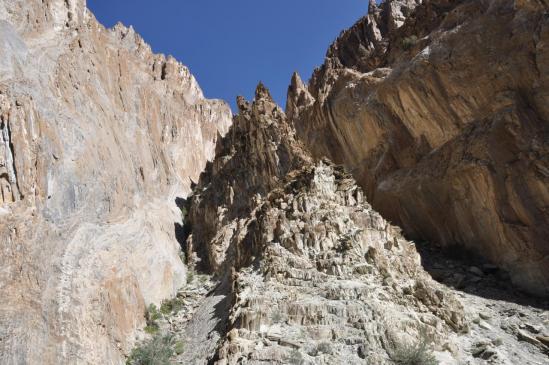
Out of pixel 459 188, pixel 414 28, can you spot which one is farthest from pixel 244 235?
pixel 414 28

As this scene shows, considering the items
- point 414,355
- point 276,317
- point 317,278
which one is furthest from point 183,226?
point 414,355

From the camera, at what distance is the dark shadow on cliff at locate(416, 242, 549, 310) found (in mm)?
19672

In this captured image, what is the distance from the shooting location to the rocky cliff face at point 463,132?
2108cm

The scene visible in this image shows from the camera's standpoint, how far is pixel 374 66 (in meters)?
37.0

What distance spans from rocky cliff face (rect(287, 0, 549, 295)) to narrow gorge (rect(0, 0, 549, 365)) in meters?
0.09

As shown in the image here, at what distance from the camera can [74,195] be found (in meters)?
19.0

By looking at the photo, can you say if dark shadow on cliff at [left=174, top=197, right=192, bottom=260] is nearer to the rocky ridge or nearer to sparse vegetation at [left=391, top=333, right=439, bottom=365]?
the rocky ridge

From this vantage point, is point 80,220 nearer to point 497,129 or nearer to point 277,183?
point 277,183

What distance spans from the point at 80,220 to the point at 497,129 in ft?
60.7

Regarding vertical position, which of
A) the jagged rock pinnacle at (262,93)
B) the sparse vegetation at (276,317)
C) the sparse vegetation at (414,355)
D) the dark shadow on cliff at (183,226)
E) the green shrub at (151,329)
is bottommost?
the sparse vegetation at (414,355)

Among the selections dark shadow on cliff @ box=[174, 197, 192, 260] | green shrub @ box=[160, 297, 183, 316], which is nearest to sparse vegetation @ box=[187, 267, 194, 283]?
dark shadow on cliff @ box=[174, 197, 192, 260]

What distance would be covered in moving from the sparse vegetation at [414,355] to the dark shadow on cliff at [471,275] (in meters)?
7.30

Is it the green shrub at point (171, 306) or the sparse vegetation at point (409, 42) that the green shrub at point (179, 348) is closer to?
the green shrub at point (171, 306)

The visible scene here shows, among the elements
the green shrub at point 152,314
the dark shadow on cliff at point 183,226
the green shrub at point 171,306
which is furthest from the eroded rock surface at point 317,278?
the green shrub at point 152,314
